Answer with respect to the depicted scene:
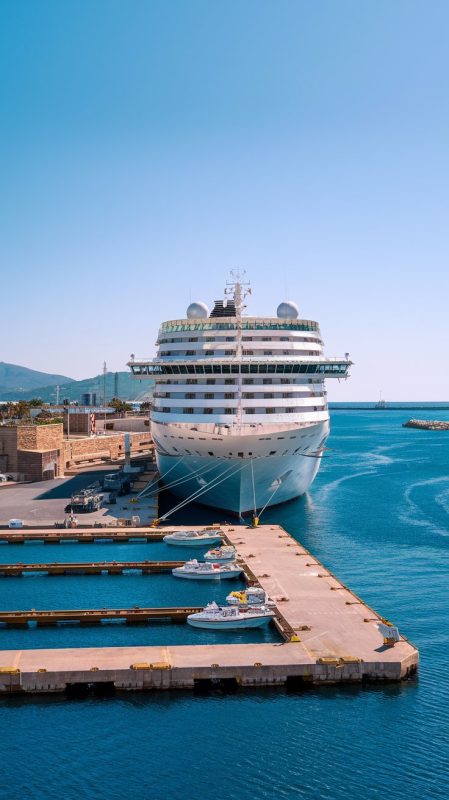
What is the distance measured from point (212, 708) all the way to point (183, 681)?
5.97ft

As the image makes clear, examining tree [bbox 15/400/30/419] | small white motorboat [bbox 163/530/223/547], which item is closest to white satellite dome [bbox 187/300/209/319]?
small white motorboat [bbox 163/530/223/547]

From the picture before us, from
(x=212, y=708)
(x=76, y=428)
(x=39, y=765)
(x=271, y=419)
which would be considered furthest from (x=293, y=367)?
(x=76, y=428)

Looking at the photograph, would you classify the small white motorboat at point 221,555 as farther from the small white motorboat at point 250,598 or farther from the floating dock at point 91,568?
the small white motorboat at point 250,598

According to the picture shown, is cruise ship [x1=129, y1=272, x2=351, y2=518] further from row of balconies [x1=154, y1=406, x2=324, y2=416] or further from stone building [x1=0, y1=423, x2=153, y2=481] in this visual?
stone building [x1=0, y1=423, x2=153, y2=481]

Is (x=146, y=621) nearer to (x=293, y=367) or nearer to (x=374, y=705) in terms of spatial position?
(x=374, y=705)

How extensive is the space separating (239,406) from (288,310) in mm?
15176

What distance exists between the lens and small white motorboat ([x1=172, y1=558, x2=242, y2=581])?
45.0 metres

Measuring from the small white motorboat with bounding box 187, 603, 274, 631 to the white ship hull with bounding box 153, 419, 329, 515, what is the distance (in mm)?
18353

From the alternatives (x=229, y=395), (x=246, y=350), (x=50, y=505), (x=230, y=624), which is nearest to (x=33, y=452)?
(x=50, y=505)

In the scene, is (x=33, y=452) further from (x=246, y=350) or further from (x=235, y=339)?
(x=246, y=350)

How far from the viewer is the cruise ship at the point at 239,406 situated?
5603 centimetres

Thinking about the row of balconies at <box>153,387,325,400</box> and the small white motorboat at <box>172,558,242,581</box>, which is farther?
the row of balconies at <box>153,387,325,400</box>

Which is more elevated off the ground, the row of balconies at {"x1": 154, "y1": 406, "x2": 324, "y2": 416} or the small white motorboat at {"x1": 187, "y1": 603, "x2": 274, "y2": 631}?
the row of balconies at {"x1": 154, "y1": 406, "x2": 324, "y2": 416}

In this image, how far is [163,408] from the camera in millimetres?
63406
